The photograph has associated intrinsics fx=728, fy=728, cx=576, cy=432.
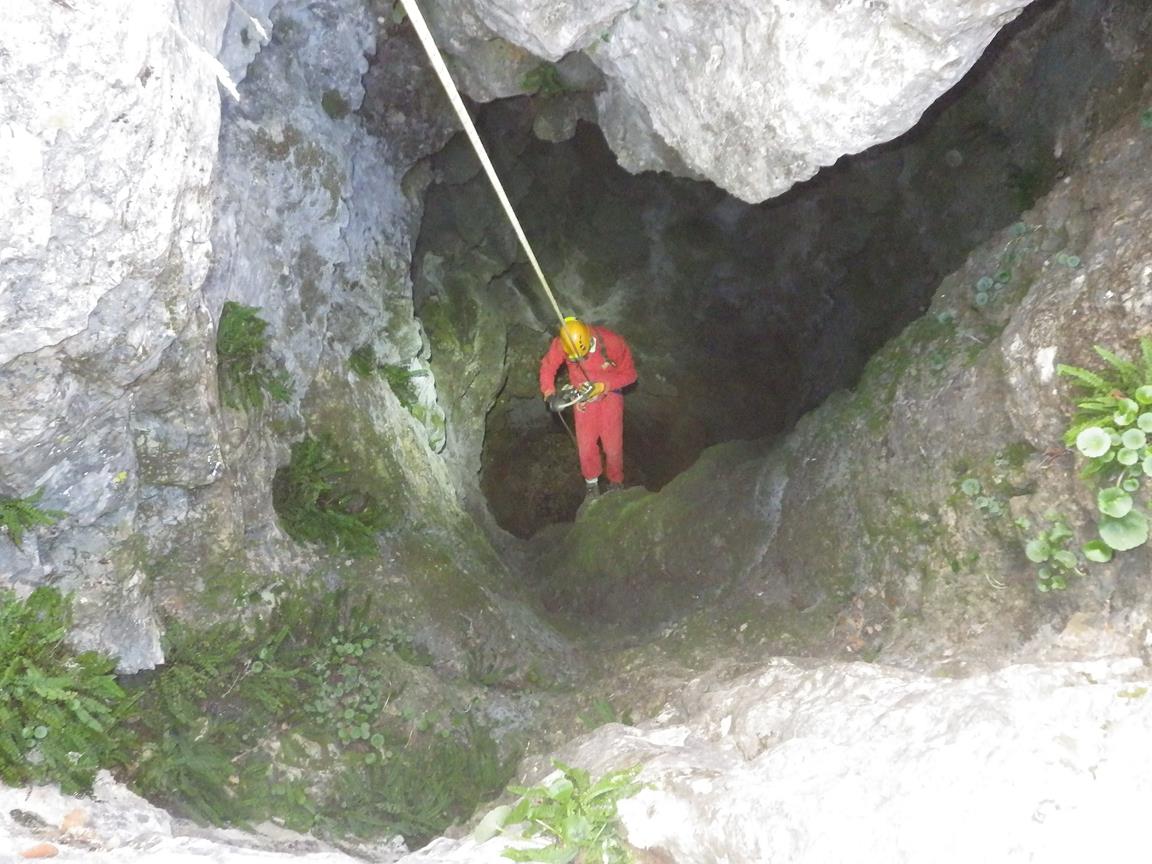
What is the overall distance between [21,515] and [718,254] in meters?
8.68

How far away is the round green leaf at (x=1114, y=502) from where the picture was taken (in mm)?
3447

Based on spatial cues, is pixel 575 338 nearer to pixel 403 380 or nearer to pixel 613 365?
pixel 613 365

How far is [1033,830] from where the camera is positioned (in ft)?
8.07

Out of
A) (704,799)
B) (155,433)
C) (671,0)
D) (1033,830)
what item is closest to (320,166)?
(155,433)

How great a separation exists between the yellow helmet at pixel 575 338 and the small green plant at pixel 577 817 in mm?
5318

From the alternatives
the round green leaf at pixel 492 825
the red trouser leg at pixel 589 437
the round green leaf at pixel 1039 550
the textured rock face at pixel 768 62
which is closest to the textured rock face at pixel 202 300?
the textured rock face at pixel 768 62

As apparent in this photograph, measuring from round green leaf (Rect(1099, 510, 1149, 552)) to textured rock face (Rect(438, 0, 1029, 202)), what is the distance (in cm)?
239

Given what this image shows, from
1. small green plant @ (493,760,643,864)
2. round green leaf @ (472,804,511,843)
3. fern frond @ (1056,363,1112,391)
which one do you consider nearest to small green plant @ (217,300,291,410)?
round green leaf @ (472,804,511,843)

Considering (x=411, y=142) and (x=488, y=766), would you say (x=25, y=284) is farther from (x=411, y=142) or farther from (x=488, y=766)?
(x=411, y=142)

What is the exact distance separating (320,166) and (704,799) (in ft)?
18.9

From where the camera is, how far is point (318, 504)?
6.13 metres

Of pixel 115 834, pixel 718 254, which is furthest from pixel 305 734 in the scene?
pixel 718 254

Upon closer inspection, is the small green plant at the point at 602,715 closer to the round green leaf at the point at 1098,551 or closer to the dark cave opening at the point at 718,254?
the round green leaf at the point at 1098,551

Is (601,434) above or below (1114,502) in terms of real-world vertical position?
above
